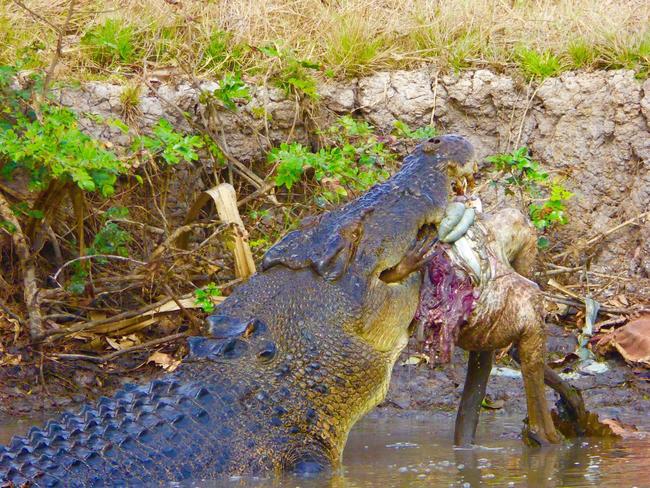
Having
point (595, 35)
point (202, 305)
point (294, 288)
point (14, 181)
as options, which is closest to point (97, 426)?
point (294, 288)

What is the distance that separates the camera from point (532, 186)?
22.3ft

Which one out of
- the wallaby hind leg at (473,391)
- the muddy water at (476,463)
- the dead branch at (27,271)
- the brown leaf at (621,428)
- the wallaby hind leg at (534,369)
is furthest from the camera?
the dead branch at (27,271)

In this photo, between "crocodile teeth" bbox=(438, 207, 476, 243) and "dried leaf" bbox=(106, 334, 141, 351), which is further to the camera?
"dried leaf" bbox=(106, 334, 141, 351)

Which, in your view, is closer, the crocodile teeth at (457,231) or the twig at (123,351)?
the crocodile teeth at (457,231)

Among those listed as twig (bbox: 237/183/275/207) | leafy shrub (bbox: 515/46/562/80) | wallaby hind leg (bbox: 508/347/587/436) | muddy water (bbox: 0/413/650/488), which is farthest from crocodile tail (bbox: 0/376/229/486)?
leafy shrub (bbox: 515/46/562/80)

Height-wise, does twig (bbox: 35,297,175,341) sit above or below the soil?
above

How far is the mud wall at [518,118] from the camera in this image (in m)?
7.23

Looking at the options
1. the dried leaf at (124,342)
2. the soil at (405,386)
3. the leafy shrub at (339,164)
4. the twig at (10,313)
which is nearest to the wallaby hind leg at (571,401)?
the soil at (405,386)

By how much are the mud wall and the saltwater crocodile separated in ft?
10.6

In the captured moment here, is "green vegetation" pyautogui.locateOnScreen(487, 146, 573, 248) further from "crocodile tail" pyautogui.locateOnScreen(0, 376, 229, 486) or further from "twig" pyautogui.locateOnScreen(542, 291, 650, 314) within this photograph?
"crocodile tail" pyautogui.locateOnScreen(0, 376, 229, 486)

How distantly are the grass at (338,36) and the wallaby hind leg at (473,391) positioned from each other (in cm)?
345

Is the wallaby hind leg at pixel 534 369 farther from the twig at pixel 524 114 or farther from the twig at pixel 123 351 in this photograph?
the twig at pixel 524 114

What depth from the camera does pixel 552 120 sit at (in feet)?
24.8

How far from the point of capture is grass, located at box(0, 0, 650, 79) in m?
7.50
